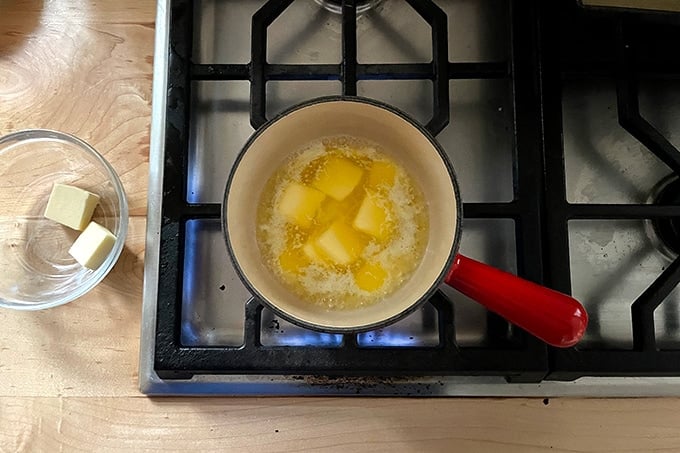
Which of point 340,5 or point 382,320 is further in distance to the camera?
point 340,5

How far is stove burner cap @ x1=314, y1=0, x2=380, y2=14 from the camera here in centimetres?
62

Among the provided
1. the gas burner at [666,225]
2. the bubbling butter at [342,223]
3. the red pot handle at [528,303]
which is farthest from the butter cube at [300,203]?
the gas burner at [666,225]

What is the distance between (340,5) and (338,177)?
186mm

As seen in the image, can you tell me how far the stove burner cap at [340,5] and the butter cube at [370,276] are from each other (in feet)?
0.81

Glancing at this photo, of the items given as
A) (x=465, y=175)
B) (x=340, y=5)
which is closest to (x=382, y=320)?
(x=465, y=175)

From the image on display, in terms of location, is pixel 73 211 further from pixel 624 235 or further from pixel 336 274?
pixel 624 235

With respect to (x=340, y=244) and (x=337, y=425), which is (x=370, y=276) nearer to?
(x=340, y=244)

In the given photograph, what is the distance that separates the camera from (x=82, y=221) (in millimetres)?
583

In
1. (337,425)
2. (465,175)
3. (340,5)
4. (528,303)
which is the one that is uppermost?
(340,5)

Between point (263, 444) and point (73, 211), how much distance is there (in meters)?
0.24

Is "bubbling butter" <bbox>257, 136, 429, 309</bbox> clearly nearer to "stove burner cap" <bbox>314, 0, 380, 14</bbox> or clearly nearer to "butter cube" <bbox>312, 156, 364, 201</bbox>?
"butter cube" <bbox>312, 156, 364, 201</bbox>

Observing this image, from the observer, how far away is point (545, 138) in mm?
558

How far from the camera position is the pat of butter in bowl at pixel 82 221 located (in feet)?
1.87

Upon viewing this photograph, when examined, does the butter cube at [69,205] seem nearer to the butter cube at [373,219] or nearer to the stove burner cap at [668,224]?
the butter cube at [373,219]
